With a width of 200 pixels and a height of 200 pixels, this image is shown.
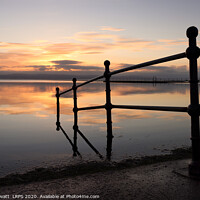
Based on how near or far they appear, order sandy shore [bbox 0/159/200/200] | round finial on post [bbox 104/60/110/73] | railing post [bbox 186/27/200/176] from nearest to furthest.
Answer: sandy shore [bbox 0/159/200/200]
railing post [bbox 186/27/200/176]
round finial on post [bbox 104/60/110/73]

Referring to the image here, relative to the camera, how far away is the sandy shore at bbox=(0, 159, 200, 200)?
206cm

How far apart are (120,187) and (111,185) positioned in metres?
0.10

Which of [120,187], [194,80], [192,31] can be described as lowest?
[120,187]

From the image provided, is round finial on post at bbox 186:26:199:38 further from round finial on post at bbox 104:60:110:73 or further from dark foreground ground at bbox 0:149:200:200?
round finial on post at bbox 104:60:110:73

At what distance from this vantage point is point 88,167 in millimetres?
2984

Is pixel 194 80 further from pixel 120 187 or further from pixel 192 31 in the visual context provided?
pixel 120 187

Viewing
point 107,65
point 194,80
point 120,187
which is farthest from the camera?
point 107,65

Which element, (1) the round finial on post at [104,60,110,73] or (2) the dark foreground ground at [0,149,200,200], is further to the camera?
(1) the round finial on post at [104,60,110,73]

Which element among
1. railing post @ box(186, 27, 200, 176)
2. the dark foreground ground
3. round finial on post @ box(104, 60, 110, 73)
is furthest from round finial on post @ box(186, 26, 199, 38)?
round finial on post @ box(104, 60, 110, 73)

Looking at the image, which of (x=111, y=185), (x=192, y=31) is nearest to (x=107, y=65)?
(x=192, y=31)

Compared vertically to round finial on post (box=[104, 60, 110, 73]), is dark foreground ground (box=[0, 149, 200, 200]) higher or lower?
lower

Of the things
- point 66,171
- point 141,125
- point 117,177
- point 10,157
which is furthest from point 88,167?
point 141,125

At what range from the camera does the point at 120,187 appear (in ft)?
7.32

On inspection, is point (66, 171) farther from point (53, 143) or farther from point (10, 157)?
point (53, 143)
